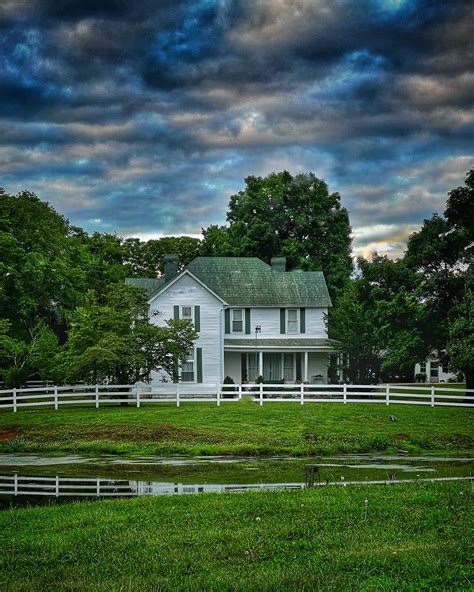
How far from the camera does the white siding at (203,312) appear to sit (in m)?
48.6

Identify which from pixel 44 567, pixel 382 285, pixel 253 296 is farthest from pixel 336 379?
pixel 44 567

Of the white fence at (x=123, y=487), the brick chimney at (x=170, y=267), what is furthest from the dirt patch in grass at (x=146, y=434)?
the brick chimney at (x=170, y=267)

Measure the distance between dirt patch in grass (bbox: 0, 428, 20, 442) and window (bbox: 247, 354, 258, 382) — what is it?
23.5m

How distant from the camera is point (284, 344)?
50969 mm

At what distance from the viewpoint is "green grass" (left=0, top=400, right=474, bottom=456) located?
89.4ft

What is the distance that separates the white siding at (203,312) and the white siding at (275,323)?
308 centimetres

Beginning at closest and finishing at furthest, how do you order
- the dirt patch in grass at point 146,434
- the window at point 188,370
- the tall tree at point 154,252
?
the dirt patch in grass at point 146,434 → the window at point 188,370 → the tall tree at point 154,252

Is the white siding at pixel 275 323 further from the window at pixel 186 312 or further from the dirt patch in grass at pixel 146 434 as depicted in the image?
the dirt patch in grass at pixel 146 434

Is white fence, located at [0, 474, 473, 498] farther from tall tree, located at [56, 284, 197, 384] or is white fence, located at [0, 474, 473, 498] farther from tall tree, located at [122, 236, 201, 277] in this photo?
tall tree, located at [122, 236, 201, 277]

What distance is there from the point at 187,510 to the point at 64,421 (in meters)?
20.1

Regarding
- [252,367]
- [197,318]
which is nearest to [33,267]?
[197,318]

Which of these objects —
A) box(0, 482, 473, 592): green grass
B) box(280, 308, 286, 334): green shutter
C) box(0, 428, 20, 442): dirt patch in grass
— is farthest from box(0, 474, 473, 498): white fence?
box(280, 308, 286, 334): green shutter

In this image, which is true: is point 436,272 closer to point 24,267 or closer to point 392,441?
point 392,441

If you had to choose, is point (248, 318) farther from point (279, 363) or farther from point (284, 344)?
point (279, 363)
